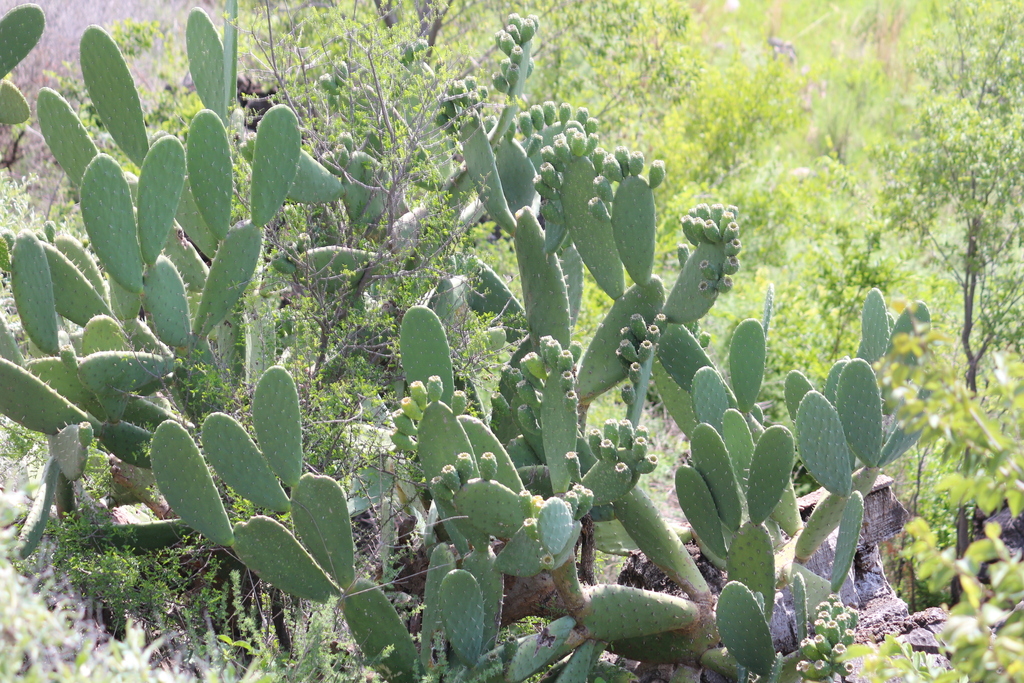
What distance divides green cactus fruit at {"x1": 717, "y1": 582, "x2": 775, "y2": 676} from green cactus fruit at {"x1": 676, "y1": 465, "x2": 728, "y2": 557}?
326 millimetres

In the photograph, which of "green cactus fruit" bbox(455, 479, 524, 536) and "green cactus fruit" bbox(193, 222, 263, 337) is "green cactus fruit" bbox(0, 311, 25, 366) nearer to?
"green cactus fruit" bbox(193, 222, 263, 337)

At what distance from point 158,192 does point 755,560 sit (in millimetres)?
2261

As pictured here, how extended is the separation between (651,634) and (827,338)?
4.85 metres

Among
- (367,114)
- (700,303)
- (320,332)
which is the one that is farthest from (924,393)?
(367,114)

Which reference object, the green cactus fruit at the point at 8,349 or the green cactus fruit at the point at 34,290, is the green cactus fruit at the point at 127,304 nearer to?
the green cactus fruit at the point at 34,290

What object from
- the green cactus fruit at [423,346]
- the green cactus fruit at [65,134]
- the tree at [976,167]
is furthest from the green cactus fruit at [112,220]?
the tree at [976,167]

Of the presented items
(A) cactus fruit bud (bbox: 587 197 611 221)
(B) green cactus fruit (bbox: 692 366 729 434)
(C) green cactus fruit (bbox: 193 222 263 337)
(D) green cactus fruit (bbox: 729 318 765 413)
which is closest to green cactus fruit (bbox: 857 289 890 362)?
(D) green cactus fruit (bbox: 729 318 765 413)

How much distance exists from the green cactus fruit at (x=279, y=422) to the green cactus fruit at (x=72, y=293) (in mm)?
980

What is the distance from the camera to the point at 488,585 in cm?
240

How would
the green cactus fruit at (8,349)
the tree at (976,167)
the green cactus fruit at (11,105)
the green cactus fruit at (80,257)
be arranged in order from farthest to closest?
the tree at (976,167) < the green cactus fruit at (11,105) < the green cactus fruit at (80,257) < the green cactus fruit at (8,349)

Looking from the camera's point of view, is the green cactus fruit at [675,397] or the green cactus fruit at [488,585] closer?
the green cactus fruit at [488,585]

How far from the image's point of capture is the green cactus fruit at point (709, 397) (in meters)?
2.86

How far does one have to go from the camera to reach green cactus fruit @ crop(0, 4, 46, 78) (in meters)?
3.12

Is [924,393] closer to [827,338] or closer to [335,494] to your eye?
[335,494]
